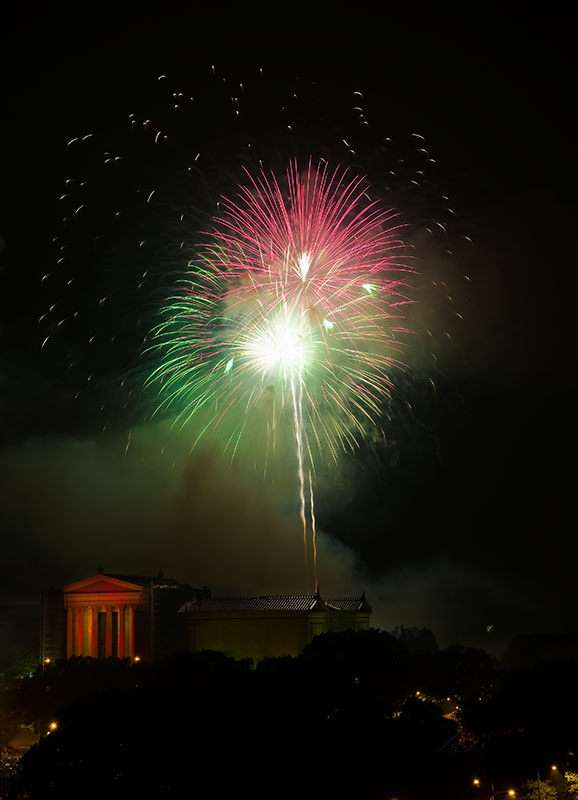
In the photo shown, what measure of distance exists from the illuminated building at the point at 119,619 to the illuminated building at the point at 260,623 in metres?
4.20

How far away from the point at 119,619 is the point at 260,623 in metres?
18.4

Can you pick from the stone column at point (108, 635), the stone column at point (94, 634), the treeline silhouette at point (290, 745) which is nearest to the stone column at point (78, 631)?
the stone column at point (94, 634)

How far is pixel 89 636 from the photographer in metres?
115

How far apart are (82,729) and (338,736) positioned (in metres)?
14.1

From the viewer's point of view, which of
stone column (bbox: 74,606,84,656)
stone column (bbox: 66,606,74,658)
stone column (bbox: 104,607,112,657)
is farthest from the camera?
stone column (bbox: 66,606,74,658)

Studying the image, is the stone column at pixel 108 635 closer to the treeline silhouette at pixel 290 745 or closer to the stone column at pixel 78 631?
the stone column at pixel 78 631

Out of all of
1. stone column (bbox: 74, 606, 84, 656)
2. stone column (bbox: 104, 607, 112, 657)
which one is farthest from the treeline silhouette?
stone column (bbox: 74, 606, 84, 656)

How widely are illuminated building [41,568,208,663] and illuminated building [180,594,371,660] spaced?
4203mm

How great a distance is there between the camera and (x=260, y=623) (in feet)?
353

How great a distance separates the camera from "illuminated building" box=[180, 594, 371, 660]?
348 ft

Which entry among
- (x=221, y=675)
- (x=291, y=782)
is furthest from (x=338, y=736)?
(x=221, y=675)

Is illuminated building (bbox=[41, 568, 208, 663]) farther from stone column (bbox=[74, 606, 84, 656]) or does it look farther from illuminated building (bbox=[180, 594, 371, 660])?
illuminated building (bbox=[180, 594, 371, 660])

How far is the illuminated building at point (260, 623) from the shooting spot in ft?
348

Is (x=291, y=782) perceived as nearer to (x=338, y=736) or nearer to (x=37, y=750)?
(x=338, y=736)
